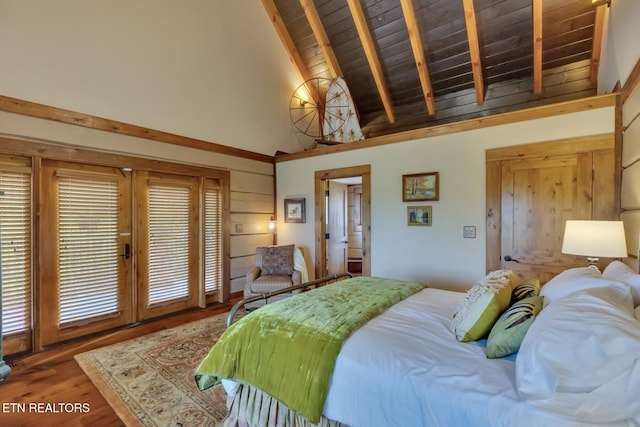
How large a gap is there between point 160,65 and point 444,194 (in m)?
4.05

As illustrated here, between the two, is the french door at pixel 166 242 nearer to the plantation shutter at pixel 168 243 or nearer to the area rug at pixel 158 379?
the plantation shutter at pixel 168 243

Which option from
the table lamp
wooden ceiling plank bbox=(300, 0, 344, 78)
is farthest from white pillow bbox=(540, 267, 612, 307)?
wooden ceiling plank bbox=(300, 0, 344, 78)

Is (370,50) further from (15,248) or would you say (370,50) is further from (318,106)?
(15,248)

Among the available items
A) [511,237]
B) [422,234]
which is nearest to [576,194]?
[511,237]

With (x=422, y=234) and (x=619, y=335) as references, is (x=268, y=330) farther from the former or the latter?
(x=422, y=234)

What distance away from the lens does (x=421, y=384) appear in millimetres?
1265

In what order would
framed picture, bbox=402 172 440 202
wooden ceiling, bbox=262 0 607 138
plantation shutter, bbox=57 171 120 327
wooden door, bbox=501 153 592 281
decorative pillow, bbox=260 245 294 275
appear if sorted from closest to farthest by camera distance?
wooden door, bbox=501 153 592 281
plantation shutter, bbox=57 171 120 327
wooden ceiling, bbox=262 0 607 138
framed picture, bbox=402 172 440 202
decorative pillow, bbox=260 245 294 275

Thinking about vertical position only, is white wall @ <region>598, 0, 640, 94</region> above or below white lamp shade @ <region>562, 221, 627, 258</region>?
above

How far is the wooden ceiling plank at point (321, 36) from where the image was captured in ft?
14.3

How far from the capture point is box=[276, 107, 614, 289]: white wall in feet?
10.8

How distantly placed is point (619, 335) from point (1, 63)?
4687mm

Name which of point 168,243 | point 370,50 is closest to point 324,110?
point 370,50

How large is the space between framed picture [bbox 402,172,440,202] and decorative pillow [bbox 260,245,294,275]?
77.0 inches

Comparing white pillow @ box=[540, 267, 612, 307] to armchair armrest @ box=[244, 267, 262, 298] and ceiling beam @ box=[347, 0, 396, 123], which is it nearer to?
armchair armrest @ box=[244, 267, 262, 298]
